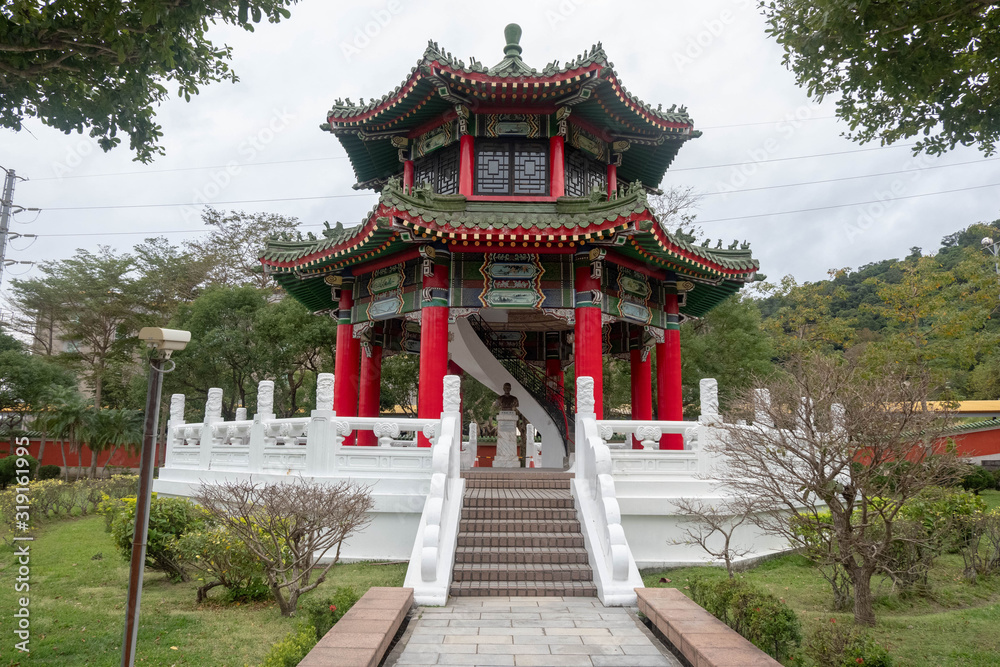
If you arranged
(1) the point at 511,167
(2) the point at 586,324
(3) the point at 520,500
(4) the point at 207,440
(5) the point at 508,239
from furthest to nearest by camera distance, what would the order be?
(1) the point at 511,167
(2) the point at 586,324
(4) the point at 207,440
(5) the point at 508,239
(3) the point at 520,500

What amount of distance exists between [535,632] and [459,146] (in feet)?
34.3

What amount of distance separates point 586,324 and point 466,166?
4170 mm

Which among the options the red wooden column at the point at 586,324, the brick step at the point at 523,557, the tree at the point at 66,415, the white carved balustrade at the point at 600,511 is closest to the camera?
the white carved balustrade at the point at 600,511

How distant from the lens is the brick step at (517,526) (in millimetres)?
8734

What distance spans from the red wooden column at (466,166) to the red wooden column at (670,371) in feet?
16.8

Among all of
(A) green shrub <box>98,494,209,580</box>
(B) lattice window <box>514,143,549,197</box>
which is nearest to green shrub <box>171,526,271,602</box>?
(A) green shrub <box>98,494,209,580</box>

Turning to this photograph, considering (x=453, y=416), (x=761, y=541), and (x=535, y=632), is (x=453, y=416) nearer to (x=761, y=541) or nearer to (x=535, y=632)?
(x=535, y=632)

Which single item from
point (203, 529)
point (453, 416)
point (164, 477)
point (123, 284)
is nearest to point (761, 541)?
point (453, 416)

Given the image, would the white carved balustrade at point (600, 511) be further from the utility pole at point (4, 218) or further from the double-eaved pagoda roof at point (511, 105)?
the utility pole at point (4, 218)

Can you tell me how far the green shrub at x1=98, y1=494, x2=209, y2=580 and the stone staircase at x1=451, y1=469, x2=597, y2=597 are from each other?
3.57 metres

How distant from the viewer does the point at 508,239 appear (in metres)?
11.2

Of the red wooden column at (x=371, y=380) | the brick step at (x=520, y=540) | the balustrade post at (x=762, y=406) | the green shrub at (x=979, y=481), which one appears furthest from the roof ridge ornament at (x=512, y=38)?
the green shrub at (x=979, y=481)

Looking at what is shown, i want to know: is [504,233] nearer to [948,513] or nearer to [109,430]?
[948,513]

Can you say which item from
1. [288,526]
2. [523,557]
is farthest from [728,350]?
[288,526]
